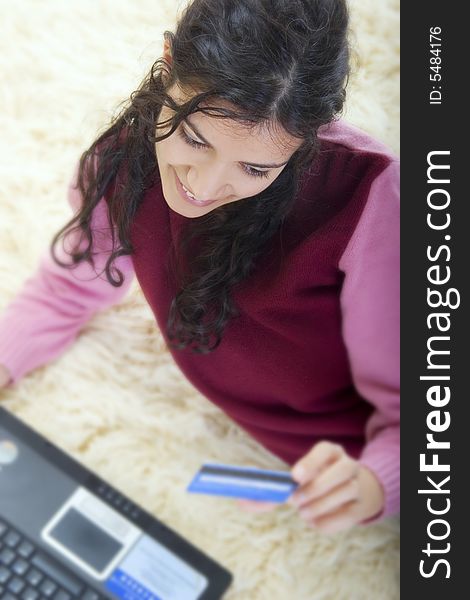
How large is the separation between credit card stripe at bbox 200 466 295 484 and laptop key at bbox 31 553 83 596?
4.9 inches

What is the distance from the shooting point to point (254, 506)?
1.76 feet

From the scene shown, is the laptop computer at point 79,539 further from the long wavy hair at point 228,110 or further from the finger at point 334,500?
the long wavy hair at point 228,110

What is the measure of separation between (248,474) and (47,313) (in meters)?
0.19

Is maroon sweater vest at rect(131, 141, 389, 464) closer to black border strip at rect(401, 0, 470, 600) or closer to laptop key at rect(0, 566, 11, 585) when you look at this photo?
black border strip at rect(401, 0, 470, 600)

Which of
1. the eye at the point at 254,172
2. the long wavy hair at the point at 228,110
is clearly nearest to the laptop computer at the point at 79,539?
the long wavy hair at the point at 228,110

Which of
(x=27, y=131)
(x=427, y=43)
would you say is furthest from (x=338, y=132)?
(x=27, y=131)

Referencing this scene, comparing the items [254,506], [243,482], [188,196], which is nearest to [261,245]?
[188,196]

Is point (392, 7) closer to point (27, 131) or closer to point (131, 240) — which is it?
point (131, 240)

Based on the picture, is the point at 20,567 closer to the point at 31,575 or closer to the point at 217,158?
the point at 31,575

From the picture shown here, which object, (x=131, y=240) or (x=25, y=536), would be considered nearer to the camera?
(x=131, y=240)

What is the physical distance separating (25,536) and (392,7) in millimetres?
401

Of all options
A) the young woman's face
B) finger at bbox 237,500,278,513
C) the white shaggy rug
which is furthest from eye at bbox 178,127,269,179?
finger at bbox 237,500,278,513

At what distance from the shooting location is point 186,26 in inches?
9.9

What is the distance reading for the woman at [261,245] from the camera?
25cm
